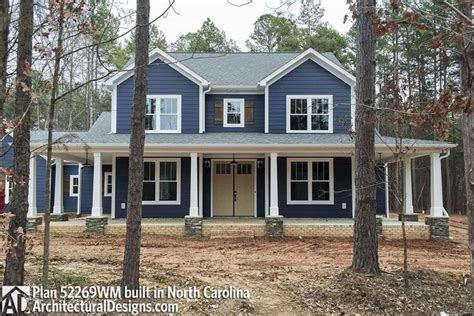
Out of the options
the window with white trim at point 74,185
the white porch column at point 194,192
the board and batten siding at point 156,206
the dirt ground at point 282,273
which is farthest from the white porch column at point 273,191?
the window with white trim at point 74,185

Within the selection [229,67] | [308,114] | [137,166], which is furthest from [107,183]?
[137,166]

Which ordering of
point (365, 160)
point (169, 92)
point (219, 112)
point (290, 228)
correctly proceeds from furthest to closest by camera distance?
point (219, 112), point (169, 92), point (290, 228), point (365, 160)

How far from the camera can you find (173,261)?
9352mm

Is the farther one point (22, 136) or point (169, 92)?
point (169, 92)

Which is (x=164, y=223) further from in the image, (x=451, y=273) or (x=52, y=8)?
(x=52, y=8)

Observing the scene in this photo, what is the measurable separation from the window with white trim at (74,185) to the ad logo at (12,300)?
682 inches

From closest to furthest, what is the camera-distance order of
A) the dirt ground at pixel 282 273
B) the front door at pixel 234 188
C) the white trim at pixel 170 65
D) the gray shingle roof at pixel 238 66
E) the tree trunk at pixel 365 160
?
the dirt ground at pixel 282 273
the tree trunk at pixel 365 160
the white trim at pixel 170 65
the front door at pixel 234 188
the gray shingle roof at pixel 238 66

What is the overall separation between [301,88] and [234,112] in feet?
8.57

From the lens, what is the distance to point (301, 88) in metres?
15.8

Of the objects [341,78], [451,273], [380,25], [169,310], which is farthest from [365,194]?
[341,78]

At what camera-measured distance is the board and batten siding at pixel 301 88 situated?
15.8m

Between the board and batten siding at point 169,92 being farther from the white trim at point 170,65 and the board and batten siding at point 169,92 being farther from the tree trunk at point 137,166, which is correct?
the tree trunk at point 137,166

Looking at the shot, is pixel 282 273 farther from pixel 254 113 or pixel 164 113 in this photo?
pixel 164 113

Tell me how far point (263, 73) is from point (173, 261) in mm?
10208
